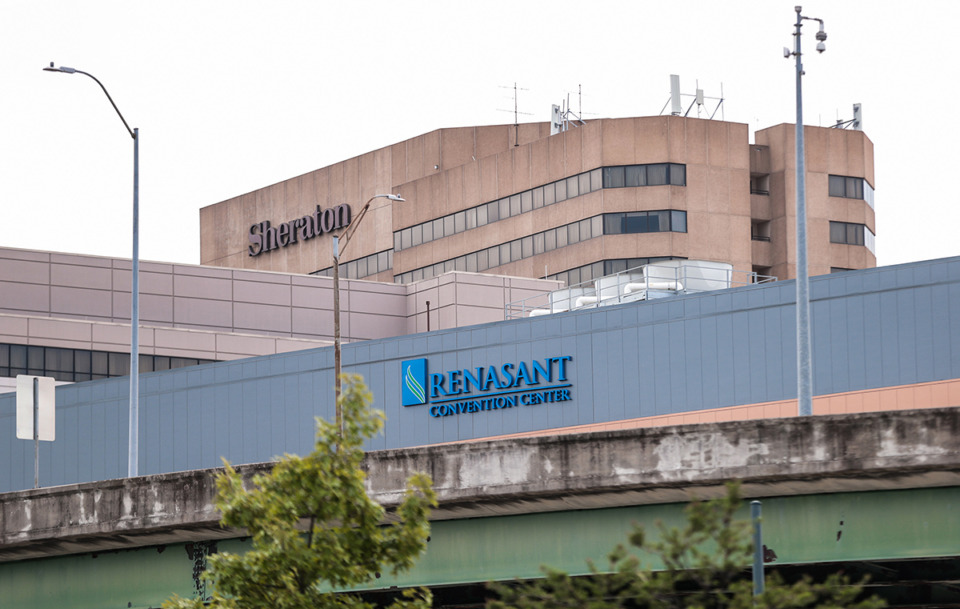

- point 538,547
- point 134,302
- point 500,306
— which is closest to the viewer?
point 538,547

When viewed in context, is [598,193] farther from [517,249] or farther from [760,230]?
[760,230]

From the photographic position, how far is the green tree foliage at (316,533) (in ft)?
63.2

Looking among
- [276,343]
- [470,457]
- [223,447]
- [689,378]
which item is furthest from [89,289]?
[470,457]

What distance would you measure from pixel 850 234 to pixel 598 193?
1786cm

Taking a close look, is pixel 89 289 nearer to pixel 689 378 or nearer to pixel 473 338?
pixel 473 338

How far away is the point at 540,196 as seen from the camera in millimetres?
98438

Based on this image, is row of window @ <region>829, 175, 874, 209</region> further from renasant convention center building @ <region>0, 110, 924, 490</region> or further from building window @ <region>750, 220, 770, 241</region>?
building window @ <region>750, 220, 770, 241</region>

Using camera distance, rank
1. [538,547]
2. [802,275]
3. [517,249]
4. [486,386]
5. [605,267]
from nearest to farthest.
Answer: [538,547]
[802,275]
[486,386]
[605,267]
[517,249]

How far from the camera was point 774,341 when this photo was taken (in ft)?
154

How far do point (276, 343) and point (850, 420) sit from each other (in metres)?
58.4

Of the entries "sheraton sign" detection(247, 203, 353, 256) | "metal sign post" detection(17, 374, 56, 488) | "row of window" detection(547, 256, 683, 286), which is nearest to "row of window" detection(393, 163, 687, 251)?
"row of window" detection(547, 256, 683, 286)

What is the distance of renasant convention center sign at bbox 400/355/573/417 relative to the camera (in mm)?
51531

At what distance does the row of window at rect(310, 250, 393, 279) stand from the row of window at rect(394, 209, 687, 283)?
5.96 m

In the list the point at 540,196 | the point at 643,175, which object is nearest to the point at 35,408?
the point at 643,175
